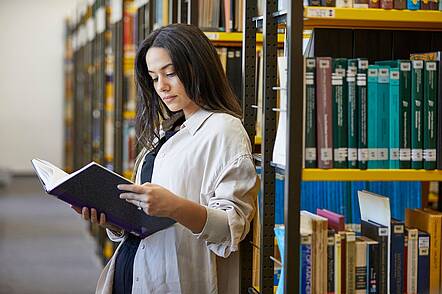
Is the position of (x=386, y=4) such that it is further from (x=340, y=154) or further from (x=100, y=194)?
(x=100, y=194)

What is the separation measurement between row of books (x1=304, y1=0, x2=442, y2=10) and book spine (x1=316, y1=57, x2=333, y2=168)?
17cm

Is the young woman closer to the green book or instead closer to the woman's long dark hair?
the woman's long dark hair

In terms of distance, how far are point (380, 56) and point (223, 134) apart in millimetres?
575

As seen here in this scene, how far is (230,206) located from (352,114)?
411mm

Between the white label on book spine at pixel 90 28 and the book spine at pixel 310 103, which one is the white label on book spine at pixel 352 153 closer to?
the book spine at pixel 310 103

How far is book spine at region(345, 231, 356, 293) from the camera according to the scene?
2.32 meters

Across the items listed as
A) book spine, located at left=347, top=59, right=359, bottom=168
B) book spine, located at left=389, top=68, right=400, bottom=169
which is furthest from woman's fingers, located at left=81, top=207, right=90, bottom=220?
book spine, located at left=389, top=68, right=400, bottom=169

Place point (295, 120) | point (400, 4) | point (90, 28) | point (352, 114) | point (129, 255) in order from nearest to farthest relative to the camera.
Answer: point (295, 120) < point (352, 114) < point (400, 4) < point (129, 255) < point (90, 28)

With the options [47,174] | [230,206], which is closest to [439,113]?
[230,206]

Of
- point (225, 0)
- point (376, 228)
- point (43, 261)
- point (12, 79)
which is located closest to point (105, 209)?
point (376, 228)

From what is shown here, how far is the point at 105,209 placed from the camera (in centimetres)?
239

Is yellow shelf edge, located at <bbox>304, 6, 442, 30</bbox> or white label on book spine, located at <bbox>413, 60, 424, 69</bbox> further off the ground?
yellow shelf edge, located at <bbox>304, 6, 442, 30</bbox>

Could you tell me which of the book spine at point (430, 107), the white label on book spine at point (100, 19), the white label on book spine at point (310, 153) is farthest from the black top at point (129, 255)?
the white label on book spine at point (100, 19)

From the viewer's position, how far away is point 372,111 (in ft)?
7.34
